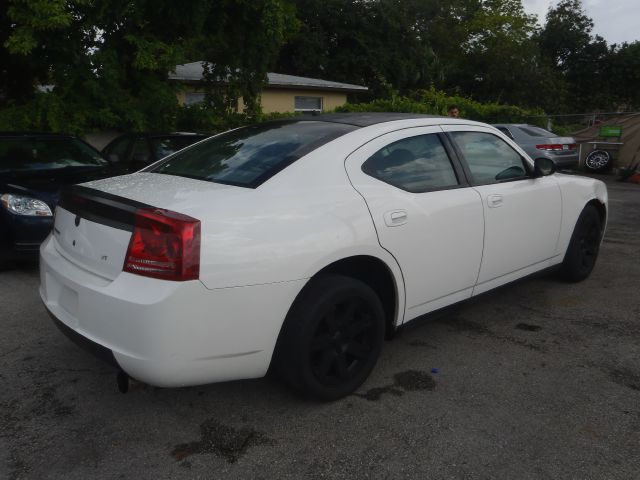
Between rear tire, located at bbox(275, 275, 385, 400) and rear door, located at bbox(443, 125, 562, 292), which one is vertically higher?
rear door, located at bbox(443, 125, 562, 292)

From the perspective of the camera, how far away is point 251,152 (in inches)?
134

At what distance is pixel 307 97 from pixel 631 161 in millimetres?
11375

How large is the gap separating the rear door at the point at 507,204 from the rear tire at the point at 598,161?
43.2ft

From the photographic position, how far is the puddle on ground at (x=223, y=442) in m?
2.69

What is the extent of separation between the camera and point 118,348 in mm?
2611

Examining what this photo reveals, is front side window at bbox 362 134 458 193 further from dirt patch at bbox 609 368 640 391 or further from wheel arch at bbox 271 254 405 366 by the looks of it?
dirt patch at bbox 609 368 640 391

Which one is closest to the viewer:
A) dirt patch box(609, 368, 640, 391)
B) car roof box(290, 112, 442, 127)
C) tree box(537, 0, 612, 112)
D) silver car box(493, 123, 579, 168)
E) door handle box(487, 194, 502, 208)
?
dirt patch box(609, 368, 640, 391)

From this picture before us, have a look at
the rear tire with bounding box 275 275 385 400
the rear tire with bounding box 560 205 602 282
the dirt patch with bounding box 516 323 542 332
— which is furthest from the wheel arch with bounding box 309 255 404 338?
the rear tire with bounding box 560 205 602 282

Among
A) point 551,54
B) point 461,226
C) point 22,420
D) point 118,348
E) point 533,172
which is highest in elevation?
point 551,54

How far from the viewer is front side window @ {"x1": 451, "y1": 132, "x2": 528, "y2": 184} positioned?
3986mm

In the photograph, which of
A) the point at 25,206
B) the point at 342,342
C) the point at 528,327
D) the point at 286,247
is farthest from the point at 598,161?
the point at 286,247

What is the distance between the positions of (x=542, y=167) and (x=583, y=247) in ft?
3.79

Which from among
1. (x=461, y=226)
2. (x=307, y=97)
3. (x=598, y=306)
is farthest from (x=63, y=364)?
(x=307, y=97)

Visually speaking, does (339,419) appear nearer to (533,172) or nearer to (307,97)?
(533,172)
